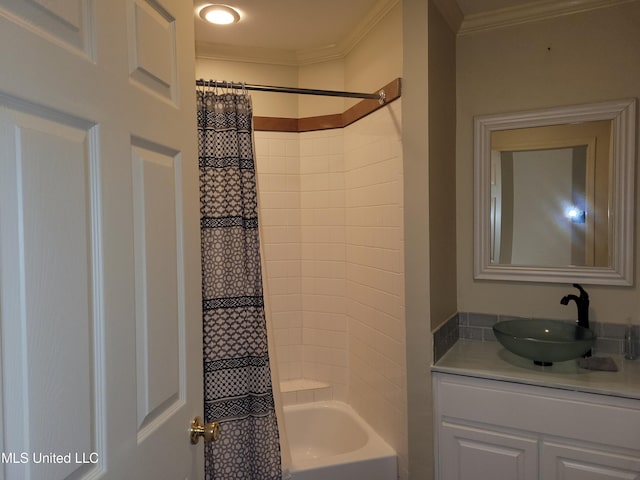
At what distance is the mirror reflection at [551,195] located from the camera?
75.5 inches

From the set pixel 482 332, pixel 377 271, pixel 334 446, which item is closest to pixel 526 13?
pixel 377 271

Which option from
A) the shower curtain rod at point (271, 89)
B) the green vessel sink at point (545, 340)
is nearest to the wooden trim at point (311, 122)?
the shower curtain rod at point (271, 89)

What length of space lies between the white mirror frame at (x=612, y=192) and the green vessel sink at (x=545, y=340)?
0.21 meters

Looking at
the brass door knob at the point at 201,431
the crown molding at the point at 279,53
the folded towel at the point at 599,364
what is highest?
the crown molding at the point at 279,53

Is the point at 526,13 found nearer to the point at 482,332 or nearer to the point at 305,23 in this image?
the point at 305,23

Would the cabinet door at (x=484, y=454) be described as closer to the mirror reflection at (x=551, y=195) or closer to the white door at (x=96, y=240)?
the mirror reflection at (x=551, y=195)

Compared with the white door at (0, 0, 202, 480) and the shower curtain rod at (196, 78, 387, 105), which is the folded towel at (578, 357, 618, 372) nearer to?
the shower curtain rod at (196, 78, 387, 105)

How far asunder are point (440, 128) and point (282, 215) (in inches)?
43.2

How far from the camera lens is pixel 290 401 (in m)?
2.50

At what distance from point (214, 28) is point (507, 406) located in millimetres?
2275

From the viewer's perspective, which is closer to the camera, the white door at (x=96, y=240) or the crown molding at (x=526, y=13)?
the white door at (x=96, y=240)

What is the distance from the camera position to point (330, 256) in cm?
256

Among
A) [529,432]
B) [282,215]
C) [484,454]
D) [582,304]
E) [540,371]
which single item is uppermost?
[282,215]

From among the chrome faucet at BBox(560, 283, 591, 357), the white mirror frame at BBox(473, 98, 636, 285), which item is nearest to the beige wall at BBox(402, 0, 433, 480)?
the white mirror frame at BBox(473, 98, 636, 285)
